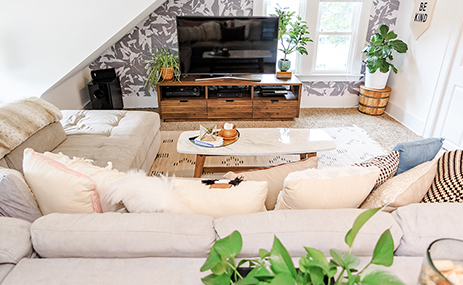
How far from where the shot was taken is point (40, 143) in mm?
1989

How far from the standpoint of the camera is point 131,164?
2109mm

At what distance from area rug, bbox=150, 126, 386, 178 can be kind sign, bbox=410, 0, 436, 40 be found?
55.5 inches

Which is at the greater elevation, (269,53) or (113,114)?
(269,53)

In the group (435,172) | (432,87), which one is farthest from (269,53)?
(435,172)

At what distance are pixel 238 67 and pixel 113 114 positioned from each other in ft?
5.71

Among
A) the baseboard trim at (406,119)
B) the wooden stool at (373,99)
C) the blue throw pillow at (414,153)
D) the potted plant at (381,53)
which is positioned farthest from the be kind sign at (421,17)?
the blue throw pillow at (414,153)

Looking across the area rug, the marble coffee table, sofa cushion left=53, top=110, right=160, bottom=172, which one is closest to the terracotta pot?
the area rug

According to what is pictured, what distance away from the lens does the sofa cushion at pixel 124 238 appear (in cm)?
98

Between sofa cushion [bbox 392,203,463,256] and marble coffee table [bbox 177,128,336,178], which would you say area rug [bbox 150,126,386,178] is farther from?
sofa cushion [bbox 392,203,463,256]

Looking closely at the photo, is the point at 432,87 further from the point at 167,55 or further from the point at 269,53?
the point at 167,55

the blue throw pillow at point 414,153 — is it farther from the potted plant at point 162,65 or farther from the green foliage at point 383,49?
the potted plant at point 162,65

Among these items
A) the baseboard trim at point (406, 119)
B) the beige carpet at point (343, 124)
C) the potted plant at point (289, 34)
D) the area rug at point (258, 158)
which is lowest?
the area rug at point (258, 158)

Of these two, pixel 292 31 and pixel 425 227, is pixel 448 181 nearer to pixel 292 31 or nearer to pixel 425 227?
pixel 425 227

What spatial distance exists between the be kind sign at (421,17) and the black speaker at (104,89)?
374 centimetres
